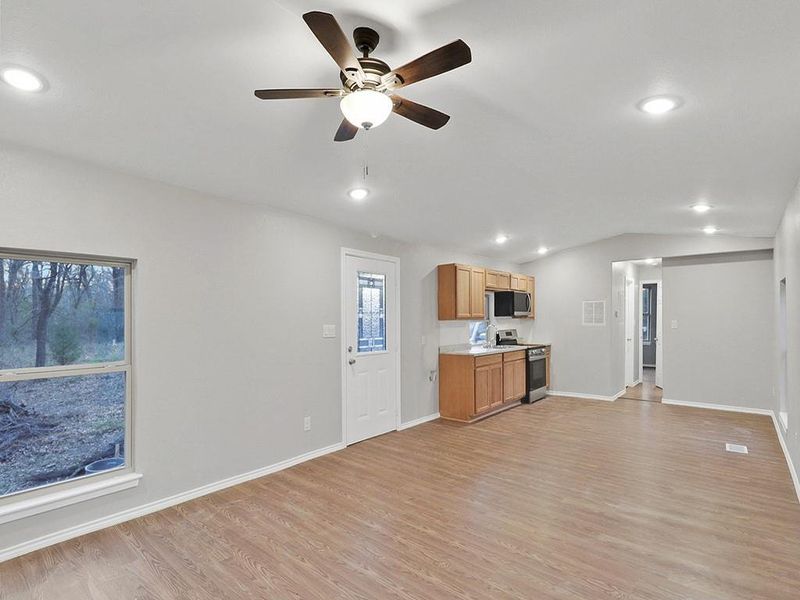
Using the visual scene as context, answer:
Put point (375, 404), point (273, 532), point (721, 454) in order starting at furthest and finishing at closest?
1. point (375, 404)
2. point (721, 454)
3. point (273, 532)

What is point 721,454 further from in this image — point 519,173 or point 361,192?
point 361,192

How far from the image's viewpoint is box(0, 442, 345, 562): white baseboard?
8.39 ft

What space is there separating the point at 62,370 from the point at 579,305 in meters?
6.93

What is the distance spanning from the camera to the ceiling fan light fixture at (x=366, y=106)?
170 centimetres

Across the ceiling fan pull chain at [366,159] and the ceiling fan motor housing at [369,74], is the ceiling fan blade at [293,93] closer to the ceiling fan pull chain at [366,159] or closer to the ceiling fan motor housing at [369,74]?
the ceiling fan motor housing at [369,74]

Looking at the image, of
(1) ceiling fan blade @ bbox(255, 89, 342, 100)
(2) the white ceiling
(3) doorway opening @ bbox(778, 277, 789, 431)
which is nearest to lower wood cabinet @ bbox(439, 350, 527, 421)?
(2) the white ceiling

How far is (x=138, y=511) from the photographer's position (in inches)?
119

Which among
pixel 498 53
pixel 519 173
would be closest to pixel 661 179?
pixel 519 173

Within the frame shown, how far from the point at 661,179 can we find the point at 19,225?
4687 millimetres

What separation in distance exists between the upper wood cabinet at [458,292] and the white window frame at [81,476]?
3.76 metres

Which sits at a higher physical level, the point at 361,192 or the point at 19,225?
the point at 361,192

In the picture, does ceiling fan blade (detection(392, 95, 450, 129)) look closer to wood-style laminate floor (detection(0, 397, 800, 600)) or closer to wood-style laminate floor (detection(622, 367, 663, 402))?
wood-style laminate floor (detection(0, 397, 800, 600))

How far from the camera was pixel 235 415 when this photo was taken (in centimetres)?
363

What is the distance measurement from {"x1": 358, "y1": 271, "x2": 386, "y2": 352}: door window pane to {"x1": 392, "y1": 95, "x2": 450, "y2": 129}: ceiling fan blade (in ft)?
9.58
